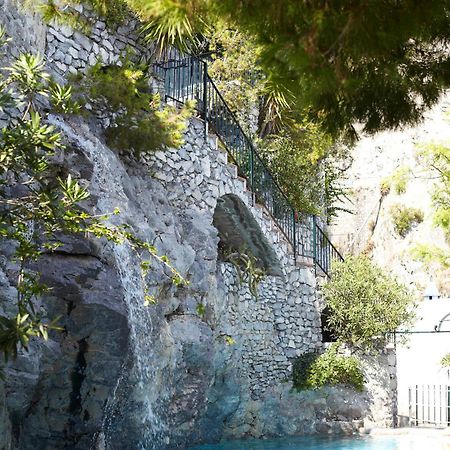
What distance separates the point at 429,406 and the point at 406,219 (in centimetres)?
1163

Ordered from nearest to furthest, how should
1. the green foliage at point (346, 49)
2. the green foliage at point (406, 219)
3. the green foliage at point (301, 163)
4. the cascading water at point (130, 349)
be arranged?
the green foliage at point (346, 49), the cascading water at point (130, 349), the green foliage at point (301, 163), the green foliage at point (406, 219)

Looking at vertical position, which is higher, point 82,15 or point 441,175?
point 82,15

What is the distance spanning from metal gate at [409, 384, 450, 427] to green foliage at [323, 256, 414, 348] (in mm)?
1619

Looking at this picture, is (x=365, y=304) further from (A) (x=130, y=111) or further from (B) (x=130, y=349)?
(B) (x=130, y=349)

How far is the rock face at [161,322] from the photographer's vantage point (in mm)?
9383

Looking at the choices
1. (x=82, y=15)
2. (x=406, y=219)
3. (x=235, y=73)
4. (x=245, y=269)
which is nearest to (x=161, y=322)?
(x=245, y=269)

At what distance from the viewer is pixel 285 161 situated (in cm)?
1844

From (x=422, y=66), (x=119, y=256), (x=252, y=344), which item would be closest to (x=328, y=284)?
(x=252, y=344)

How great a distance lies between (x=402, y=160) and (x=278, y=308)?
48.4 ft

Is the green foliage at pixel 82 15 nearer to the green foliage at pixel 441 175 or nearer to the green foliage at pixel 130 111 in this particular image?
the green foliage at pixel 130 111

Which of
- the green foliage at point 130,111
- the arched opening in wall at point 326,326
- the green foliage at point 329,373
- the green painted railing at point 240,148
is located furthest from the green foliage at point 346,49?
the arched opening in wall at point 326,326

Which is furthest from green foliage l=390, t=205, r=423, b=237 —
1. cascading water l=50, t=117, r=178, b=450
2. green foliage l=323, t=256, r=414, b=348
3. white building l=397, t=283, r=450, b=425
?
cascading water l=50, t=117, r=178, b=450

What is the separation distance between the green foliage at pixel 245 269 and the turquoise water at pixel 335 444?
2898mm

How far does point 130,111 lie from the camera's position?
1220 cm
